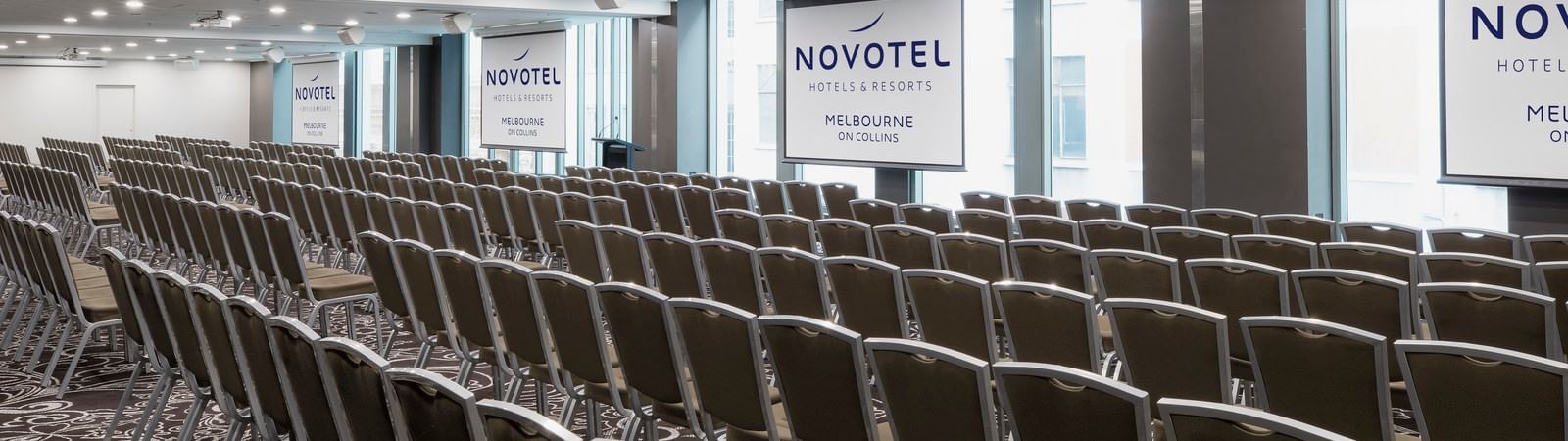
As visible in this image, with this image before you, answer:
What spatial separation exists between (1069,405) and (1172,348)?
103cm

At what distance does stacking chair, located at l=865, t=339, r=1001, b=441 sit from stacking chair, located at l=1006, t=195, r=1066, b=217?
5053mm

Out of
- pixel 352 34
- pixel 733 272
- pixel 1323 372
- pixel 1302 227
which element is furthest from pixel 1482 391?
pixel 352 34

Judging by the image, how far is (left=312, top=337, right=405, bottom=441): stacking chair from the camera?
2.47 meters

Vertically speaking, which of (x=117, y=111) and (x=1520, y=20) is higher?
(x=117, y=111)

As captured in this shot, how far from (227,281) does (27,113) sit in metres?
22.5

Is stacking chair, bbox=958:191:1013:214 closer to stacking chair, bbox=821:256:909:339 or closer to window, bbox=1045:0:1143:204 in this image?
window, bbox=1045:0:1143:204

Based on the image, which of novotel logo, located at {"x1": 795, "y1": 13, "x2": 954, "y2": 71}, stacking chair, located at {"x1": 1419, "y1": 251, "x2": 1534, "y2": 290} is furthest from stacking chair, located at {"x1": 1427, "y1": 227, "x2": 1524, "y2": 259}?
novotel logo, located at {"x1": 795, "y1": 13, "x2": 954, "y2": 71}

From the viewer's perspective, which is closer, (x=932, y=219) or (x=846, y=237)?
(x=846, y=237)

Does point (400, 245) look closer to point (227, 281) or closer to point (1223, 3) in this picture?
point (227, 281)

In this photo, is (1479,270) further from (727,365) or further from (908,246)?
(727,365)

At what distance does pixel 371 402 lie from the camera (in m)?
2.52

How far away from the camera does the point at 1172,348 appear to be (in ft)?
11.1

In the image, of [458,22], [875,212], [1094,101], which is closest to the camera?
[875,212]

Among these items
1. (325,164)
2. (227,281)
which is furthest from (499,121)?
(227,281)
